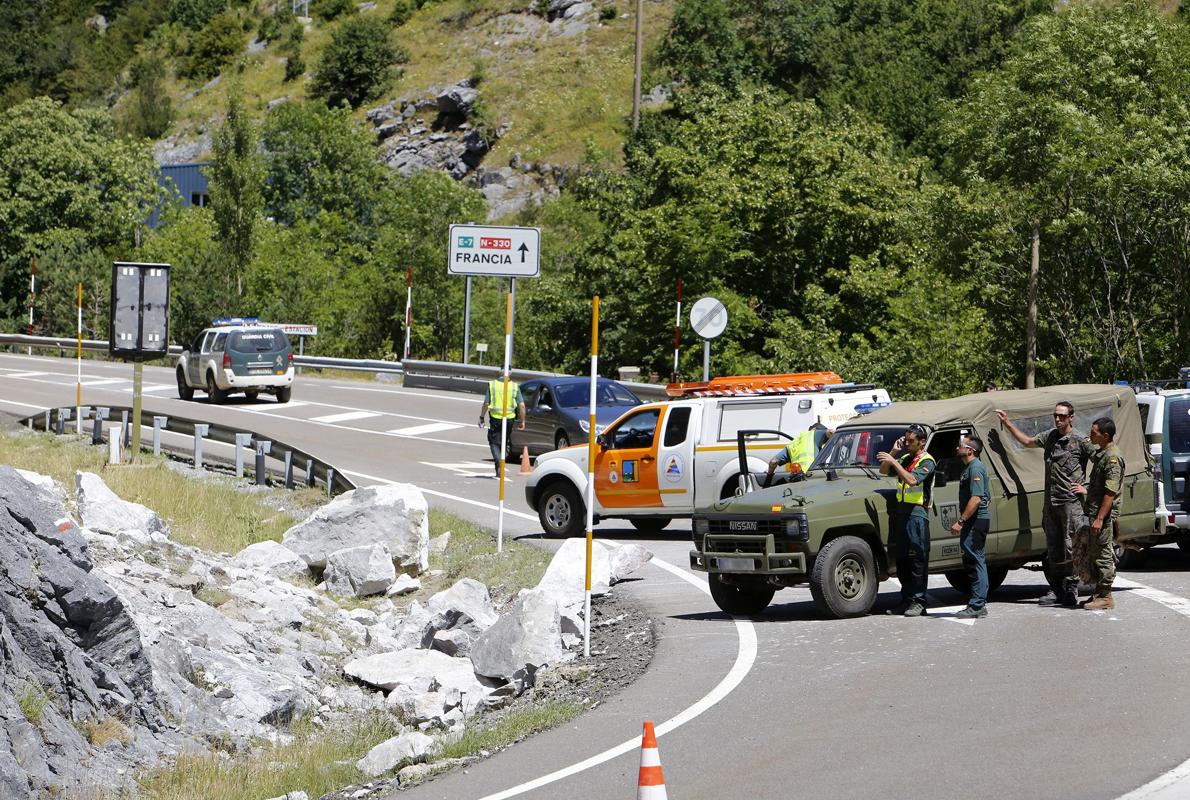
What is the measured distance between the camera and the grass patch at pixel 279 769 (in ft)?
31.8

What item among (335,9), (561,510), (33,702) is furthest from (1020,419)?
(335,9)

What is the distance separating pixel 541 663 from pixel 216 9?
427 ft

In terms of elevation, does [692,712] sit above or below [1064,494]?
below

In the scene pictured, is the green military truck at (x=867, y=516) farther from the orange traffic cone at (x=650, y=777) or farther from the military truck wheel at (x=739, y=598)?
the orange traffic cone at (x=650, y=777)

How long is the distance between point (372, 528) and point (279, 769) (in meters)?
8.71

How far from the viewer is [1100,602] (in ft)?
44.0

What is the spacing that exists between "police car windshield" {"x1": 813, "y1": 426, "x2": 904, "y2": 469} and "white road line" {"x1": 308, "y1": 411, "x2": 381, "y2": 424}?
2159cm

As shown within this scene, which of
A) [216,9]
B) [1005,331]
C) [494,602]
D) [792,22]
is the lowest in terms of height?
[494,602]

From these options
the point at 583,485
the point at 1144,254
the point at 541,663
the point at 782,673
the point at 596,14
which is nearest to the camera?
the point at 782,673

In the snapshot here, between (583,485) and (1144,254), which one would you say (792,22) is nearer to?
(1144,254)

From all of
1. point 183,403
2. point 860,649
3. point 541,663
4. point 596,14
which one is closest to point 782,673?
point 860,649

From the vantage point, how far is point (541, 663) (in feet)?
41.5

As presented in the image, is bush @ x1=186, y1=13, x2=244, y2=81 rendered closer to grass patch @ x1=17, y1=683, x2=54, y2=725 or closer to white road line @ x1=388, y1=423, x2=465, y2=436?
white road line @ x1=388, y1=423, x2=465, y2=436

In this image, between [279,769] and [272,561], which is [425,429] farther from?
[279,769]
